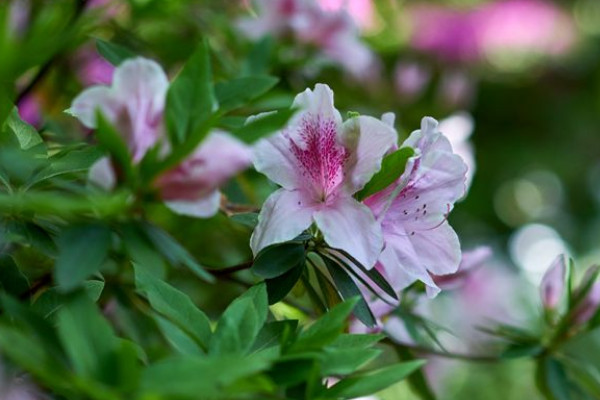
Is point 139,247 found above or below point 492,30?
above

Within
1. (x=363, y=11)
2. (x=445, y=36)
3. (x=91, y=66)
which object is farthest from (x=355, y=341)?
(x=445, y=36)

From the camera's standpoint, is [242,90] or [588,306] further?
[588,306]

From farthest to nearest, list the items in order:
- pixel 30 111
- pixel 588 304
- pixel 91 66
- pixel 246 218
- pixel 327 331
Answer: pixel 91 66, pixel 30 111, pixel 588 304, pixel 246 218, pixel 327 331

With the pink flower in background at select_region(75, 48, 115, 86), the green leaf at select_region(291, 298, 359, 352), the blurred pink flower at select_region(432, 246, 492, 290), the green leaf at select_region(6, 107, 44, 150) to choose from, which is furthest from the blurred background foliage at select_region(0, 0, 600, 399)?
the green leaf at select_region(291, 298, 359, 352)

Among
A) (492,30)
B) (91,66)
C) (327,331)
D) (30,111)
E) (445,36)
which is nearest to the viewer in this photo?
(327,331)

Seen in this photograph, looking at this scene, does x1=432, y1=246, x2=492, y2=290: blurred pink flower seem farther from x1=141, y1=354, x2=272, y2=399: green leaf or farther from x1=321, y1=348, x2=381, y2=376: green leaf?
x1=141, y1=354, x2=272, y2=399: green leaf

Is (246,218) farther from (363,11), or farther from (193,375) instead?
(363,11)

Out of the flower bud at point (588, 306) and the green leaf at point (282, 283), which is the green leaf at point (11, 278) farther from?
the flower bud at point (588, 306)

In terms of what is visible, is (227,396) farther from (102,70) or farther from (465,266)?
(102,70)
